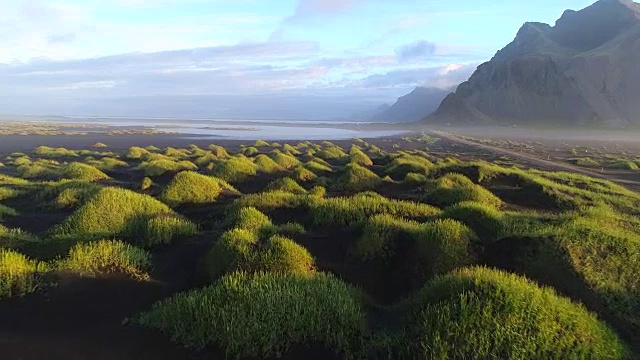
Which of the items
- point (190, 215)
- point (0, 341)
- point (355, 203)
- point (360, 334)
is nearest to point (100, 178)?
point (190, 215)

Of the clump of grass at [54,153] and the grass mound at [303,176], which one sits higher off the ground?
the grass mound at [303,176]

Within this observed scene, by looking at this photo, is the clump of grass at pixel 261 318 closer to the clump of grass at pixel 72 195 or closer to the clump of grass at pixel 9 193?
the clump of grass at pixel 72 195

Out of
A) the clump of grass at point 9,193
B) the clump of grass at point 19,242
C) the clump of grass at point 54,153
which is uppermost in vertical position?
the clump of grass at point 19,242

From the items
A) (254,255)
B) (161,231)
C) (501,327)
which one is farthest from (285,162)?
(501,327)

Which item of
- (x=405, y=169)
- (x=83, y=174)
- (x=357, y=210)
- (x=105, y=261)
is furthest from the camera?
(x=405, y=169)

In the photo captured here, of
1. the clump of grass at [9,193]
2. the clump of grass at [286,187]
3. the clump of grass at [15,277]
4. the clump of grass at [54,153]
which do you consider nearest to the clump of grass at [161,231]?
the clump of grass at [15,277]

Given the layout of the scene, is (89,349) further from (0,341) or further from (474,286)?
(474,286)

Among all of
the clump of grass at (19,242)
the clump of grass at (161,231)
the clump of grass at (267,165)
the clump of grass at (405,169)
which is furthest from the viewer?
the clump of grass at (267,165)

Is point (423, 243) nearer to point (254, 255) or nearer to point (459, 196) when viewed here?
point (254, 255)

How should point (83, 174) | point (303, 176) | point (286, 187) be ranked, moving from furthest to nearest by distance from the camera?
point (83, 174) < point (303, 176) < point (286, 187)
